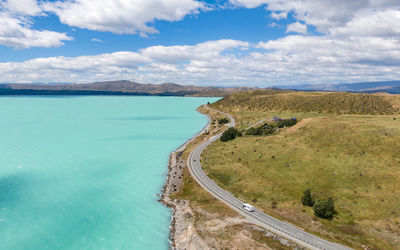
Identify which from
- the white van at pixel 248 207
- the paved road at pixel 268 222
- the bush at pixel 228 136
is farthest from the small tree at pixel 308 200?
the bush at pixel 228 136

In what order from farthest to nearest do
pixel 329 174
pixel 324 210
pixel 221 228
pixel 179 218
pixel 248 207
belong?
pixel 329 174 → pixel 179 218 → pixel 248 207 → pixel 324 210 → pixel 221 228

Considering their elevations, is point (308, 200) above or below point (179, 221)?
above

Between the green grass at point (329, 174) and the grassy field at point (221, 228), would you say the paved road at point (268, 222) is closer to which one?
the grassy field at point (221, 228)

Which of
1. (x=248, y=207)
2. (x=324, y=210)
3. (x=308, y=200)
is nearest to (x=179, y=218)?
(x=248, y=207)

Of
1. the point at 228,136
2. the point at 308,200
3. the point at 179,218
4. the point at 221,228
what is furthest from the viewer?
the point at 228,136

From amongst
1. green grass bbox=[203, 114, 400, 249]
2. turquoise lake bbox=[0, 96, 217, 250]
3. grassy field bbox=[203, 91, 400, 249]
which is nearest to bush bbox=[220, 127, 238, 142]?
green grass bbox=[203, 114, 400, 249]

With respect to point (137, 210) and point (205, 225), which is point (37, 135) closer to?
point (137, 210)

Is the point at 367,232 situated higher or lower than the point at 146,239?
higher

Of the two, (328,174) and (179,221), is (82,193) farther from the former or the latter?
(328,174)

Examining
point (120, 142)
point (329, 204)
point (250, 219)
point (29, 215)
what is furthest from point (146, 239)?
point (120, 142)
